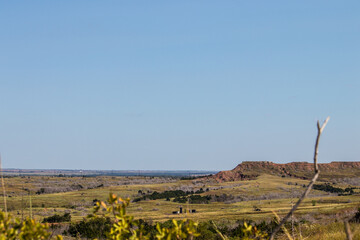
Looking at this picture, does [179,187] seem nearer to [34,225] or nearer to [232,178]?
[232,178]

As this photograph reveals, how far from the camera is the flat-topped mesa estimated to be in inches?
3658

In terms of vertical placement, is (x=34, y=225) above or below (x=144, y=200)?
above

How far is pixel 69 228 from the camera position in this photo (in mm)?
23188

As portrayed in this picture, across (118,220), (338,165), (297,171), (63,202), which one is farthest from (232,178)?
(118,220)

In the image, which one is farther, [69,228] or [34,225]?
[69,228]

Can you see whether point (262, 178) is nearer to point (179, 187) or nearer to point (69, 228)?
point (179, 187)

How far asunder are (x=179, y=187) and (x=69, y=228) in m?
57.2

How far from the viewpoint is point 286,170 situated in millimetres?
97625

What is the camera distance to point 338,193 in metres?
62.5

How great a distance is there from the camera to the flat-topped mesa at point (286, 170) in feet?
305

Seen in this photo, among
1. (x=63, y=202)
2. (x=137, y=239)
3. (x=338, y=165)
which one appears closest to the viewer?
(x=137, y=239)

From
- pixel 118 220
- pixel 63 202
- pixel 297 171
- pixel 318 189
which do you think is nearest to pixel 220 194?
pixel 318 189

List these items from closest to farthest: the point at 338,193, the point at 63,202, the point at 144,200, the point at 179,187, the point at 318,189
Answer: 1. the point at 63,202
2. the point at 144,200
3. the point at 338,193
4. the point at 318,189
5. the point at 179,187

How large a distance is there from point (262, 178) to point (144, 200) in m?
34.1
